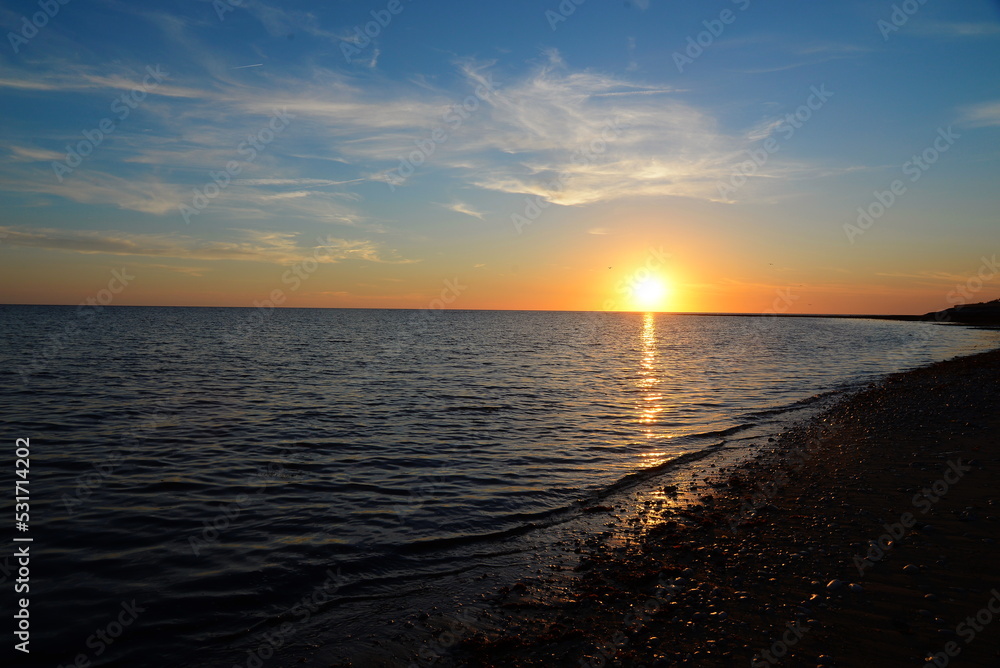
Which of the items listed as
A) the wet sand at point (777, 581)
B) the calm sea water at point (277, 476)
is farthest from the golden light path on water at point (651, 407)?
the wet sand at point (777, 581)

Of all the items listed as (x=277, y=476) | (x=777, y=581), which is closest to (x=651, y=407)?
(x=277, y=476)

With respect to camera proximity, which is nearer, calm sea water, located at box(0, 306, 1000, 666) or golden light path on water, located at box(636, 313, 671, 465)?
calm sea water, located at box(0, 306, 1000, 666)

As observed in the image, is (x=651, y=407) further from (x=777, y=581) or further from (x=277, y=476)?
(x=777, y=581)

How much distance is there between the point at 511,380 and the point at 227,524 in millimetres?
27704

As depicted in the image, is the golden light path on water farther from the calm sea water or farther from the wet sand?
the wet sand

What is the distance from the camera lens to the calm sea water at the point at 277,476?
8859mm

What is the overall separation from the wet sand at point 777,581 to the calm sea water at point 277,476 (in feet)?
8.08

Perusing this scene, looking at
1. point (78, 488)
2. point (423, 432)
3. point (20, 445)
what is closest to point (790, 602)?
point (423, 432)

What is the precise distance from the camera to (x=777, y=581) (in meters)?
8.46

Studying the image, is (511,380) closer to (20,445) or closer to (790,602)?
(20,445)

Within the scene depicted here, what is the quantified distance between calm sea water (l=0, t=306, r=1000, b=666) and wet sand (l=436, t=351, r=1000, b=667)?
246 centimetres

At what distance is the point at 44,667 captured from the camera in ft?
23.9

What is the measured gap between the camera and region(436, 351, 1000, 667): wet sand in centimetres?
680

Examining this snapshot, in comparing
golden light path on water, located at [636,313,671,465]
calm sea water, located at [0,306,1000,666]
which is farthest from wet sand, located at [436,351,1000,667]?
golden light path on water, located at [636,313,671,465]
